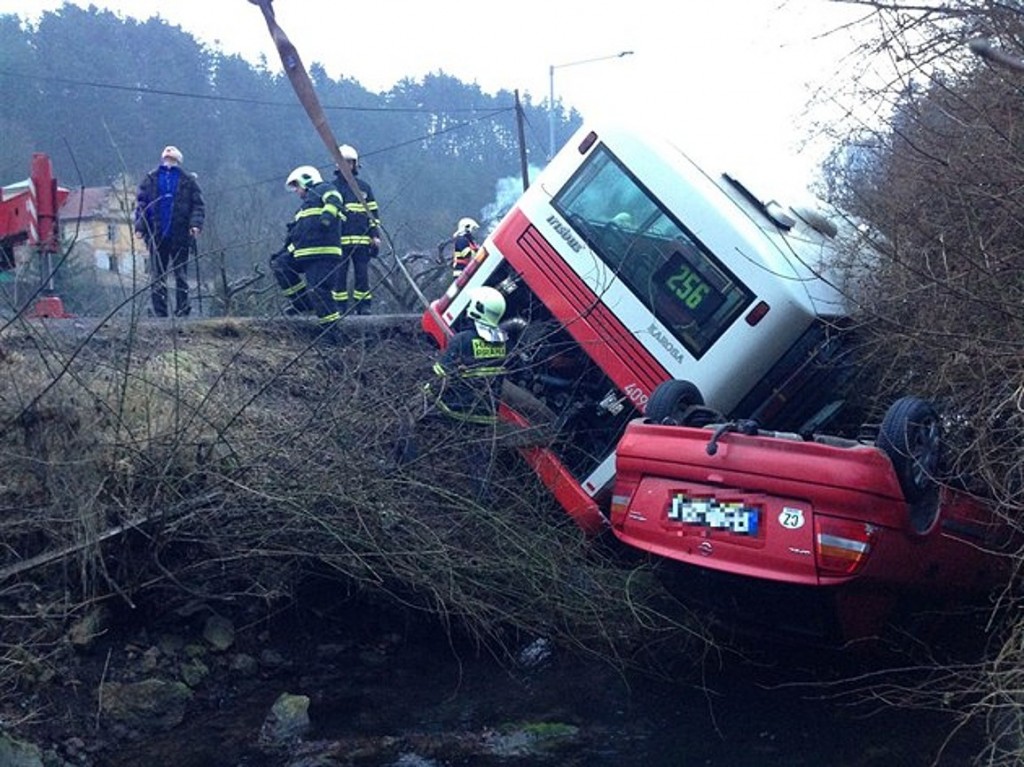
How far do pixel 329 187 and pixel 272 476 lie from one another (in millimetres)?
3879

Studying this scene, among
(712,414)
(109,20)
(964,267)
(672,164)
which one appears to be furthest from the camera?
(109,20)

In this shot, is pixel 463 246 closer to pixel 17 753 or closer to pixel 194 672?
pixel 194 672

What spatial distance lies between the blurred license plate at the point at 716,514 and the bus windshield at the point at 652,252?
1638mm

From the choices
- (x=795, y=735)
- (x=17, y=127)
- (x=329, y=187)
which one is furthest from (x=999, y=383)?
(x=17, y=127)

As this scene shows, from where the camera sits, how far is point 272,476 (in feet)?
18.6

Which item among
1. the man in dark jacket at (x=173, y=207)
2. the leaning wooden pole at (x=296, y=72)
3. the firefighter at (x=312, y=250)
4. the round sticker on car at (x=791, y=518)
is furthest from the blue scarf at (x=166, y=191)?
the round sticker on car at (x=791, y=518)

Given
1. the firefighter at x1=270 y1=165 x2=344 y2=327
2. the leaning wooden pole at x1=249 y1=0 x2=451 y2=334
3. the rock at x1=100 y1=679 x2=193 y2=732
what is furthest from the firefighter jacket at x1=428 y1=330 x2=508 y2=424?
the firefighter at x1=270 y1=165 x2=344 y2=327

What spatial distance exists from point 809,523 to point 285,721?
2.34 m

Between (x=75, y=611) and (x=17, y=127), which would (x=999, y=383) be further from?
(x=17, y=127)

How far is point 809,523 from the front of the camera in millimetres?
4590

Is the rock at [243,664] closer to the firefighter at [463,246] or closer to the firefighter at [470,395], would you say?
the firefighter at [470,395]

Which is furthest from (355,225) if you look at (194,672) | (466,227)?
(194,672)

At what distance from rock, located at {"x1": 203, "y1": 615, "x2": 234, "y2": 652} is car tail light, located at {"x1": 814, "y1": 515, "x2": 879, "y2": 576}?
9.27ft

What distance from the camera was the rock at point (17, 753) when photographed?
14.7 ft
